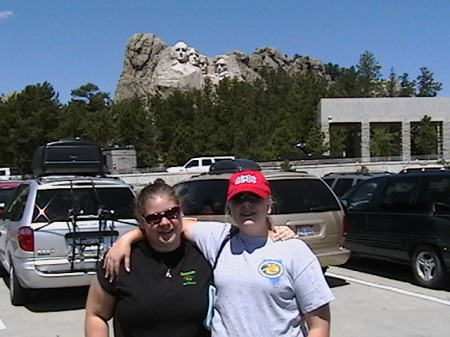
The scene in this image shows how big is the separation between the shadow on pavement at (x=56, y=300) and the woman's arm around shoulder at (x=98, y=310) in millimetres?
5781

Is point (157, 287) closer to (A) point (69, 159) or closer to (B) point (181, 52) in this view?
(A) point (69, 159)

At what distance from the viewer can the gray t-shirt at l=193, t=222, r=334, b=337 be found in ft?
8.50

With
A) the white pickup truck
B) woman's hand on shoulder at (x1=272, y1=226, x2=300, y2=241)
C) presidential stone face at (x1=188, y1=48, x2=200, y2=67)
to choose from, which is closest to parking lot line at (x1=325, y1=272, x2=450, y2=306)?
woman's hand on shoulder at (x1=272, y1=226, x2=300, y2=241)

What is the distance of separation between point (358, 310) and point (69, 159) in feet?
36.3

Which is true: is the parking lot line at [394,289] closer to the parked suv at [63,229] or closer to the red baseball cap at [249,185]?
the parked suv at [63,229]

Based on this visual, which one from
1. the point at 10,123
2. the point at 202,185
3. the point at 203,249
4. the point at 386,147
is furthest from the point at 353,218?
the point at 386,147

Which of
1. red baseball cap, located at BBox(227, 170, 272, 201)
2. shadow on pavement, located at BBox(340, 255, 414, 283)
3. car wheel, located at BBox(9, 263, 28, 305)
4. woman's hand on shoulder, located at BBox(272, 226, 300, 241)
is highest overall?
red baseball cap, located at BBox(227, 170, 272, 201)

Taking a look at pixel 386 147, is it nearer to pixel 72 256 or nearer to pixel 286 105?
pixel 286 105

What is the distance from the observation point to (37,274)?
25.6 ft

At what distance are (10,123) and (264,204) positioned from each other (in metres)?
59.7

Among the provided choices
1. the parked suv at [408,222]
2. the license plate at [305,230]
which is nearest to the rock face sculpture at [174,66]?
the parked suv at [408,222]

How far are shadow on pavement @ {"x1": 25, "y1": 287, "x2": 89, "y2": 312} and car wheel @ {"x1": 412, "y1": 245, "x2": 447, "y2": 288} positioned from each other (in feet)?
16.5

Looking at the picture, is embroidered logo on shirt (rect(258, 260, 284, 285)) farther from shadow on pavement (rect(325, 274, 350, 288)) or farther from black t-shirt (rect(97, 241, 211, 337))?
shadow on pavement (rect(325, 274, 350, 288))

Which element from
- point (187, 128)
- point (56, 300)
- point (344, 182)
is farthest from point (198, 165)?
point (56, 300)
